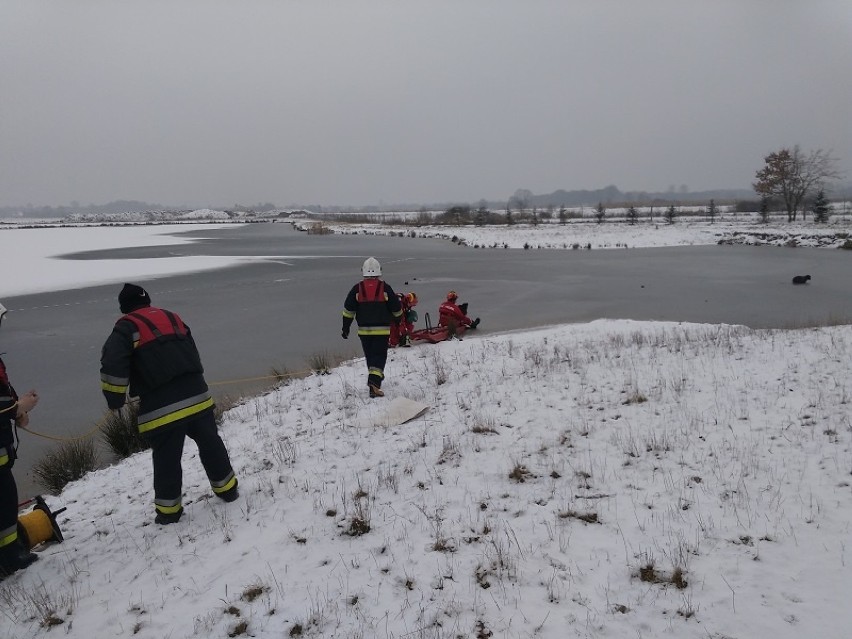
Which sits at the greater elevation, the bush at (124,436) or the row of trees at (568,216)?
the row of trees at (568,216)

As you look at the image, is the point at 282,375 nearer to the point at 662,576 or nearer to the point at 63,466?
the point at 63,466

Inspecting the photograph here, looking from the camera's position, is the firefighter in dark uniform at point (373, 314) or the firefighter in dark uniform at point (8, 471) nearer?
the firefighter in dark uniform at point (8, 471)

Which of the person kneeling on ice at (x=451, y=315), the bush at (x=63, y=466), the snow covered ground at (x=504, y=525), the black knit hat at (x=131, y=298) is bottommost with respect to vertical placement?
the bush at (x=63, y=466)

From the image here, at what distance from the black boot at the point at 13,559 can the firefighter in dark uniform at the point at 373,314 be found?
401 cm

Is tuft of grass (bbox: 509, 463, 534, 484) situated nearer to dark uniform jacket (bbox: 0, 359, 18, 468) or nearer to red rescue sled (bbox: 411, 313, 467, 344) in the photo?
dark uniform jacket (bbox: 0, 359, 18, 468)

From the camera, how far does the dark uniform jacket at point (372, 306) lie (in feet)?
23.3

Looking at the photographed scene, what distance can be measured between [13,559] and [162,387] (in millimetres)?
1718

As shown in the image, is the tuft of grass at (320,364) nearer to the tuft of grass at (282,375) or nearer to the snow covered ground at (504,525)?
the tuft of grass at (282,375)

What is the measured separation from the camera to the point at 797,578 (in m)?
3.09

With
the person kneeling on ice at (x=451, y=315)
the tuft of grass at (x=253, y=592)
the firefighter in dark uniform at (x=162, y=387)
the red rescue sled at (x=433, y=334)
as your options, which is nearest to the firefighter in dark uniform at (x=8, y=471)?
the firefighter in dark uniform at (x=162, y=387)

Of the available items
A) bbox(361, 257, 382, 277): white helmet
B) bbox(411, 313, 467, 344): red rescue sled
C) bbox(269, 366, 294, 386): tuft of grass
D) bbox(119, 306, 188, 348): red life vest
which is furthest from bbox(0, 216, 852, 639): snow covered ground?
bbox(411, 313, 467, 344): red rescue sled

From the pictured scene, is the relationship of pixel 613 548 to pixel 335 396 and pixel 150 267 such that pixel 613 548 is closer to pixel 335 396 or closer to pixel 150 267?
pixel 335 396

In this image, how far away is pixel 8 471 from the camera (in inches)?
155

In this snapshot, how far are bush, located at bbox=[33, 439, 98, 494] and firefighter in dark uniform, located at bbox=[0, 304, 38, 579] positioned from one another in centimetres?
211
